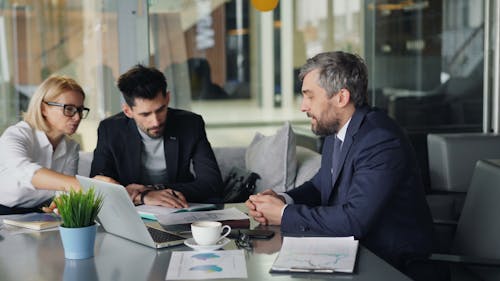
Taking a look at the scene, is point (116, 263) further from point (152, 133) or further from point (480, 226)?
point (480, 226)

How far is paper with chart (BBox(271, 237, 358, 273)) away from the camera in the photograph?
2215 millimetres

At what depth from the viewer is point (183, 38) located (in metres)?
6.43

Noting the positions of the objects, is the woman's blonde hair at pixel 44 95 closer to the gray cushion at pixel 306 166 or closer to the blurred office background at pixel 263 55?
the gray cushion at pixel 306 166

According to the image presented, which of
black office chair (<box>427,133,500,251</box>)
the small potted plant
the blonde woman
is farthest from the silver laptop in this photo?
black office chair (<box>427,133,500,251</box>)

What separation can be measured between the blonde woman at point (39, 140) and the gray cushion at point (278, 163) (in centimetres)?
113

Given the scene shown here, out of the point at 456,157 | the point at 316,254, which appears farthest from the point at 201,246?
the point at 456,157

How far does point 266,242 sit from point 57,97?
1427 mm

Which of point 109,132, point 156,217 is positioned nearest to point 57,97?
point 109,132

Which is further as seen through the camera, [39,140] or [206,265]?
[39,140]

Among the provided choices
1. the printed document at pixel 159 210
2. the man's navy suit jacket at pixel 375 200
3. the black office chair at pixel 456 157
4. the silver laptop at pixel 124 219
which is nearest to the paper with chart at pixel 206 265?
the silver laptop at pixel 124 219

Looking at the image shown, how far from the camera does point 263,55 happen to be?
6824 millimetres

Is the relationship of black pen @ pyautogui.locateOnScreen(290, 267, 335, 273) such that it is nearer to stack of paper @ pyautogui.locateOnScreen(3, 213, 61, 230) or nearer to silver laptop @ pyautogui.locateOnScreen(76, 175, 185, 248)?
silver laptop @ pyautogui.locateOnScreen(76, 175, 185, 248)

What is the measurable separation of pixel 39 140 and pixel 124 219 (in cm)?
117

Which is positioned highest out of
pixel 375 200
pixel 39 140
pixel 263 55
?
pixel 263 55
